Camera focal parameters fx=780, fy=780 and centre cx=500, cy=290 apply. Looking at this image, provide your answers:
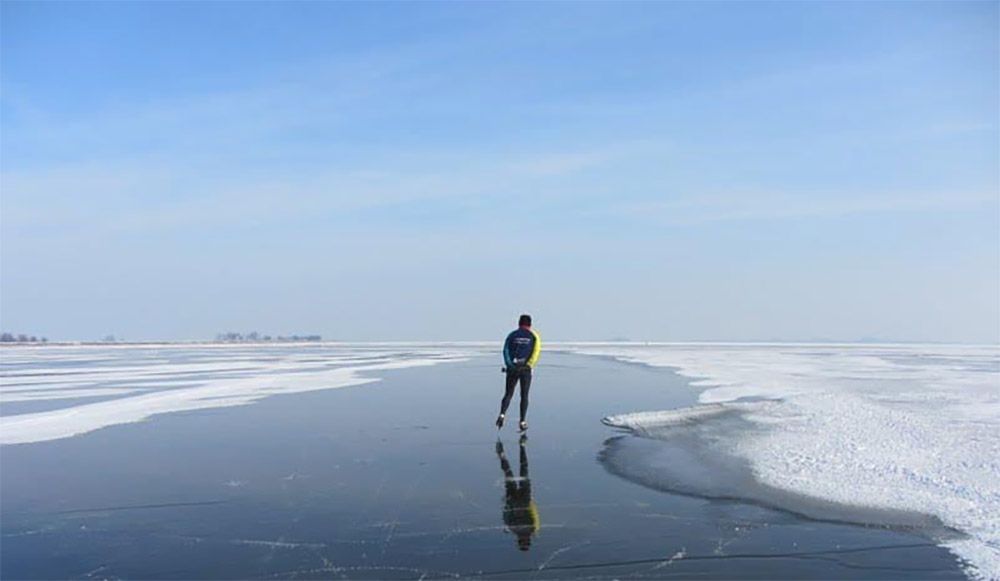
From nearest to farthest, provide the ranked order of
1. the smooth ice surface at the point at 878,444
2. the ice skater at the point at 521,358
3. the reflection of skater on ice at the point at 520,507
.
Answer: the reflection of skater on ice at the point at 520,507 < the smooth ice surface at the point at 878,444 < the ice skater at the point at 521,358

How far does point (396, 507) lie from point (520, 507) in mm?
1077

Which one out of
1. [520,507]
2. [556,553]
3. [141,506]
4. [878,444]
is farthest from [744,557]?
[878,444]

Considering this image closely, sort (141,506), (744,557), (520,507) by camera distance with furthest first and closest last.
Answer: (141,506), (520,507), (744,557)

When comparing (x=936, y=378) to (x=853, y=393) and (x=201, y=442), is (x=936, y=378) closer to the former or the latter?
(x=853, y=393)

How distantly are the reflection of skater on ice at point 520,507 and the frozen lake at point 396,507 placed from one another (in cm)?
4

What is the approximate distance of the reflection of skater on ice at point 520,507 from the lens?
232 inches

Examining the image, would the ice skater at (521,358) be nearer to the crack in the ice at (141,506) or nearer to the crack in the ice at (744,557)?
the crack in the ice at (141,506)

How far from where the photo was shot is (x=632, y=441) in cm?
1049

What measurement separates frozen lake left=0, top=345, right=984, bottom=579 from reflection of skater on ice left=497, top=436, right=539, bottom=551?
1.4 inches

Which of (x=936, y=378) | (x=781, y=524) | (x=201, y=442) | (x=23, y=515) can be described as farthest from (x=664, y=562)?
(x=936, y=378)

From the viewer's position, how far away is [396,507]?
6.77 meters

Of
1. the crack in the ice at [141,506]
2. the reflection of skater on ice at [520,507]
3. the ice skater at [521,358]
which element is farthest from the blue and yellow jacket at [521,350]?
the crack in the ice at [141,506]

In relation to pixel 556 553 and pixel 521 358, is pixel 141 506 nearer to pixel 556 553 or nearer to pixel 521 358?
pixel 556 553

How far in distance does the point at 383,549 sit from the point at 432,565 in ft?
1.72
